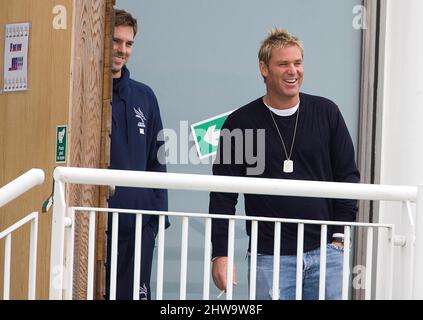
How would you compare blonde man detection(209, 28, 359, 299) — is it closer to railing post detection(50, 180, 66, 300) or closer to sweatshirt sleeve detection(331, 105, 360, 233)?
sweatshirt sleeve detection(331, 105, 360, 233)

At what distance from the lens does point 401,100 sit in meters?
6.33

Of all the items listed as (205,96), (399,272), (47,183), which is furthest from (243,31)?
(399,272)

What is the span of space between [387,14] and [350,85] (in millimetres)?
442

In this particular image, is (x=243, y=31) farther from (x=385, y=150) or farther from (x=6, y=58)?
(x=6, y=58)

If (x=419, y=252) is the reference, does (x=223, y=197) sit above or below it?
above

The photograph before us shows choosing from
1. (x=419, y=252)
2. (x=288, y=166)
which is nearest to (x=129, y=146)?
(x=288, y=166)

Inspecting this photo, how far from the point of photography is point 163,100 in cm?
628

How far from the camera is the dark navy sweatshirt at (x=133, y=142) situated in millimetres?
5492

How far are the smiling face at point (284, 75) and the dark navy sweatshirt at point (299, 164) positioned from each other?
6 centimetres

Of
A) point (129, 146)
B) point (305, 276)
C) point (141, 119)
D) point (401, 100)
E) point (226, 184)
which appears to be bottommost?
point (305, 276)

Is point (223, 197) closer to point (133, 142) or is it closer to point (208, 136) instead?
point (133, 142)

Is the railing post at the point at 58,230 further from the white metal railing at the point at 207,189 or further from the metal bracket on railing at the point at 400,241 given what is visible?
→ the metal bracket on railing at the point at 400,241

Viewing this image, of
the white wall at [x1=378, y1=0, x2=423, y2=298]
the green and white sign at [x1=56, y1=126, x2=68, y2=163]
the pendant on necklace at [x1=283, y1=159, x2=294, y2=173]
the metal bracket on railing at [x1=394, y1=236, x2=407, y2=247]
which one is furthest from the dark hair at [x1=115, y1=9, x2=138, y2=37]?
the metal bracket on railing at [x1=394, y1=236, x2=407, y2=247]

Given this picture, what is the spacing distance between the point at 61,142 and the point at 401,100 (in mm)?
2170
